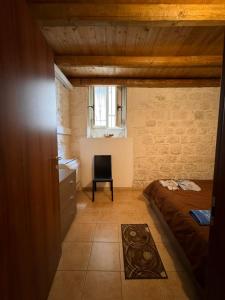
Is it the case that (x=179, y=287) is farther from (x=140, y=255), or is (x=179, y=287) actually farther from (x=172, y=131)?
(x=172, y=131)

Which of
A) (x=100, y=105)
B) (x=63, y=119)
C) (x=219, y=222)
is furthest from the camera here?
(x=100, y=105)

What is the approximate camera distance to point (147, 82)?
407 cm

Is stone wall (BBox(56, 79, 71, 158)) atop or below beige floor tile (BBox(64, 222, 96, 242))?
atop

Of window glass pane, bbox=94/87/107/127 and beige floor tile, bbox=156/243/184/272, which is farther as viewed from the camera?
window glass pane, bbox=94/87/107/127

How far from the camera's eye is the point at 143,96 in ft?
13.8

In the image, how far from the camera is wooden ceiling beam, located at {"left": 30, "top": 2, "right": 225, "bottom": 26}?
155cm

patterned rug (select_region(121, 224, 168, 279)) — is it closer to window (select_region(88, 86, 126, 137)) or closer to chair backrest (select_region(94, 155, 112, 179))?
chair backrest (select_region(94, 155, 112, 179))

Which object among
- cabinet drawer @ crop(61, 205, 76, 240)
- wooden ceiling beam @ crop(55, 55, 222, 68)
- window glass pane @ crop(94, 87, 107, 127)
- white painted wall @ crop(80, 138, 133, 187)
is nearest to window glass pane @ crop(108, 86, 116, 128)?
window glass pane @ crop(94, 87, 107, 127)

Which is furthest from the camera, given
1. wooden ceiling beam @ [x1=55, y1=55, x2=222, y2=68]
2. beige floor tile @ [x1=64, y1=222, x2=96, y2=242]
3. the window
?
the window

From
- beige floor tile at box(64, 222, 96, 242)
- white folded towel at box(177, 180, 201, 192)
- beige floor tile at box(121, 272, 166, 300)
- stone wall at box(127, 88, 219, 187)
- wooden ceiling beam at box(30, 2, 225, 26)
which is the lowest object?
beige floor tile at box(121, 272, 166, 300)

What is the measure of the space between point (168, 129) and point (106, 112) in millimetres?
1679

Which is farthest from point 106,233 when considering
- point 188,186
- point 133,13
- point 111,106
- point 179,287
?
point 111,106

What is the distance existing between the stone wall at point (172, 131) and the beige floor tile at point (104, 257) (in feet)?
7.64

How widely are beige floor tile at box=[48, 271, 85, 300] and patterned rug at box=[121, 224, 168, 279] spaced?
49 cm
